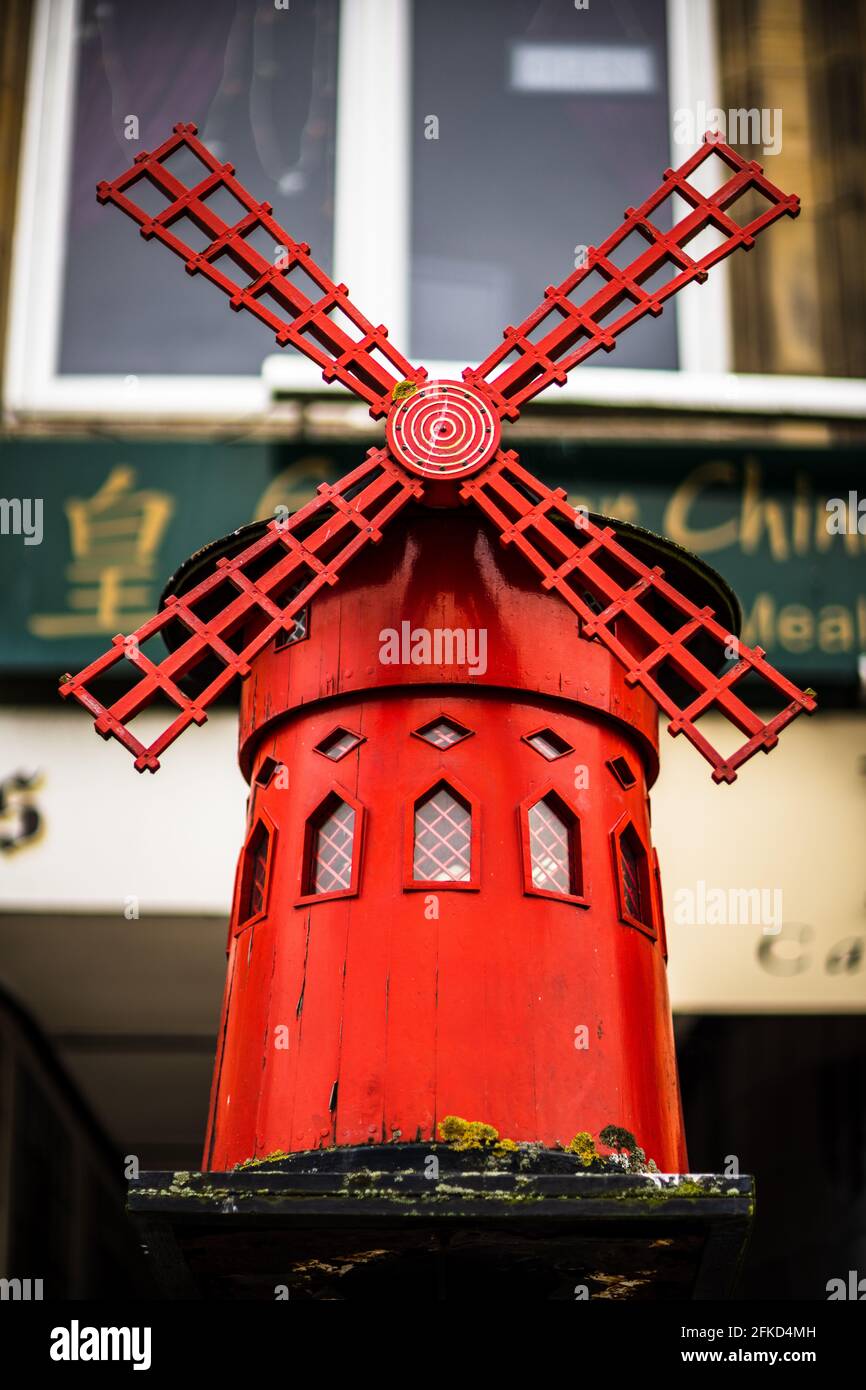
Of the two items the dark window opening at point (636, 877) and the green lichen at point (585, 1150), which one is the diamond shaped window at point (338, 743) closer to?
the dark window opening at point (636, 877)

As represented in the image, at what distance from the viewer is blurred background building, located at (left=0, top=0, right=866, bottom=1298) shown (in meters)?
11.3

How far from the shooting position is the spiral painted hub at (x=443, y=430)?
21.1ft

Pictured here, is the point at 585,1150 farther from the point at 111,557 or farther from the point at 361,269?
the point at 361,269

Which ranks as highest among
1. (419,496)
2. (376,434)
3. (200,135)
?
(200,135)

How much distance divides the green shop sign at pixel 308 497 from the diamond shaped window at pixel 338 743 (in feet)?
17.1

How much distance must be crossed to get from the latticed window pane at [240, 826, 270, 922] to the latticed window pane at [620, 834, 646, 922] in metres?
1.33

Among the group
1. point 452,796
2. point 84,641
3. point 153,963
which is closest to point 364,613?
point 452,796

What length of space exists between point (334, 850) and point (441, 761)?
50 centimetres

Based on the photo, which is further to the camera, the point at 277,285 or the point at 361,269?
the point at 361,269

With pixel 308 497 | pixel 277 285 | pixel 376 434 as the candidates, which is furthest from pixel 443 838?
pixel 376 434

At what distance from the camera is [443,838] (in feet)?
20.5

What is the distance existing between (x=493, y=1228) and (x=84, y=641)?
664cm

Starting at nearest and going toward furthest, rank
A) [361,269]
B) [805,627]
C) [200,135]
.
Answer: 1. [805,627]
2. [361,269]
3. [200,135]

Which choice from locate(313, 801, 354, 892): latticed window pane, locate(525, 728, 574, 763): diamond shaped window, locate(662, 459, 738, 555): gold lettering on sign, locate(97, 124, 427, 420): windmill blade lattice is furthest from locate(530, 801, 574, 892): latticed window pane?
locate(662, 459, 738, 555): gold lettering on sign
